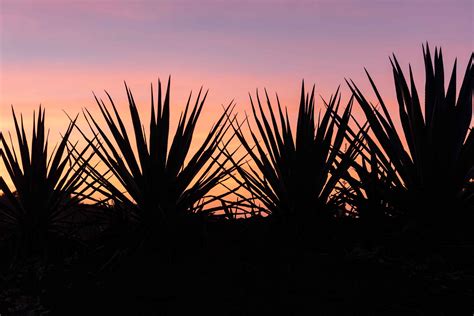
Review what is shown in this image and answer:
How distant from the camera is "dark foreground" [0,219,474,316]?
5.73 metres

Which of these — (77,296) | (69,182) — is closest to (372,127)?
(77,296)

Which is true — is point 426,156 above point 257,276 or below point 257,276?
above

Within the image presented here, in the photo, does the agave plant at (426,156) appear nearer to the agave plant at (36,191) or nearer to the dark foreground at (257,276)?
the dark foreground at (257,276)

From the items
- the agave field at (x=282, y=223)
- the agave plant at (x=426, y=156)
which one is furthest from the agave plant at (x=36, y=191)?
the agave plant at (x=426, y=156)

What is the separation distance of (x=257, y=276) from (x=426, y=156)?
202cm

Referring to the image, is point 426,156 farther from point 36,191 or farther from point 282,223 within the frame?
point 36,191

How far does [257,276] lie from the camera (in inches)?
249

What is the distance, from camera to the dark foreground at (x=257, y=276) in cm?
573

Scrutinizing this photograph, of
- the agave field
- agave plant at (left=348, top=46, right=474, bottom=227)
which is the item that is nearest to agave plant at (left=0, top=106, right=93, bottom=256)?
the agave field

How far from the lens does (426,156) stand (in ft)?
22.4

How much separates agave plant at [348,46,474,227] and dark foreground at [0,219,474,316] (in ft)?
1.09

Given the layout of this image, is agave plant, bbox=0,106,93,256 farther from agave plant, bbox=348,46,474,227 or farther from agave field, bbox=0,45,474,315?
agave plant, bbox=348,46,474,227

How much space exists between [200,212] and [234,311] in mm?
1711

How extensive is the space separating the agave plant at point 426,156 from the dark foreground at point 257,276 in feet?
1.09
